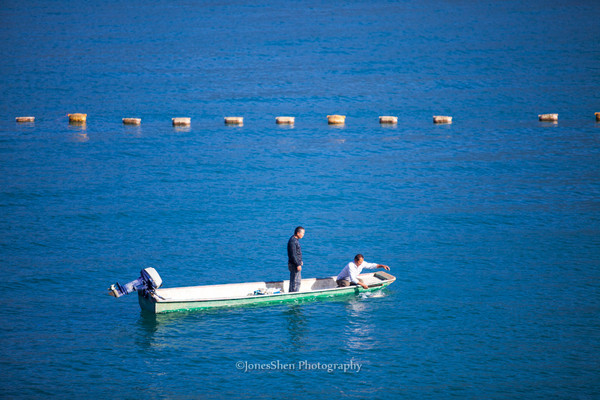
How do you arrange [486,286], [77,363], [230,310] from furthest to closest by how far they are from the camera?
[486,286], [230,310], [77,363]

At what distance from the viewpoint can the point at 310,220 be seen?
115ft

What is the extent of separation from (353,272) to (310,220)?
1163cm

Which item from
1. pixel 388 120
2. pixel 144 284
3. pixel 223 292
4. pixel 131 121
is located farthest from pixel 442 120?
pixel 144 284

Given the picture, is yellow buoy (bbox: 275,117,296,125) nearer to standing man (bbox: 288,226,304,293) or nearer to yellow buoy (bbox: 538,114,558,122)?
yellow buoy (bbox: 538,114,558,122)

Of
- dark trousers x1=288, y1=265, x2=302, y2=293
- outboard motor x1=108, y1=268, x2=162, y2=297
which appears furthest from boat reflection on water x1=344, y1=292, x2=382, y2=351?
outboard motor x1=108, y1=268, x2=162, y2=297

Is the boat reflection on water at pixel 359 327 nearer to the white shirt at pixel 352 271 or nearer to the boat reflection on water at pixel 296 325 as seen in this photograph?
the white shirt at pixel 352 271

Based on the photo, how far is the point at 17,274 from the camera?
26844 millimetres

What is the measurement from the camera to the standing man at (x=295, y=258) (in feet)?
72.6

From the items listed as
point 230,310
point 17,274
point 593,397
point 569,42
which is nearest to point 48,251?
point 17,274

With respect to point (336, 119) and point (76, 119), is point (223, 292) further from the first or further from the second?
point (76, 119)

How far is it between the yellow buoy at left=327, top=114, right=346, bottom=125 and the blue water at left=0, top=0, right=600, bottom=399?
172 cm

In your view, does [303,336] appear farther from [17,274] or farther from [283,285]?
[17,274]

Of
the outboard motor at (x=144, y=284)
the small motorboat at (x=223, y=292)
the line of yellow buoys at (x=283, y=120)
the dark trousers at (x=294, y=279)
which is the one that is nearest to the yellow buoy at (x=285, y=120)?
the line of yellow buoys at (x=283, y=120)

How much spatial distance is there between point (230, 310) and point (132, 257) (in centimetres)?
766
